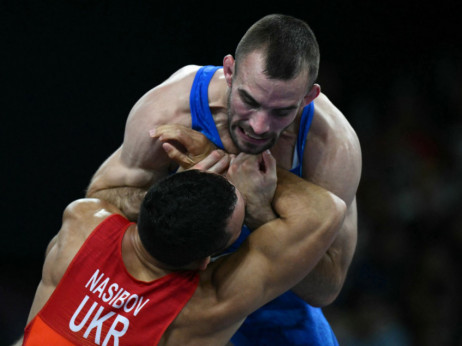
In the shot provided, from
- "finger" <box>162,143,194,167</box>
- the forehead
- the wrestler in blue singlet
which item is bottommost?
the wrestler in blue singlet

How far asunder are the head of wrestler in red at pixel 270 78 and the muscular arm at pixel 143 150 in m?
0.29

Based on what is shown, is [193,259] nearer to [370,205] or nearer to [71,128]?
[71,128]

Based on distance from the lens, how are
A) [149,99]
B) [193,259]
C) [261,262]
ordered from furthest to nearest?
[149,99] < [261,262] < [193,259]

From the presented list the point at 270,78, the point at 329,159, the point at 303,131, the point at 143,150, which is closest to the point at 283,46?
the point at 270,78

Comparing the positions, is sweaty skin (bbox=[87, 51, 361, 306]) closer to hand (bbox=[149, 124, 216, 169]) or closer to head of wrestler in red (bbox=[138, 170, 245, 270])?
hand (bbox=[149, 124, 216, 169])

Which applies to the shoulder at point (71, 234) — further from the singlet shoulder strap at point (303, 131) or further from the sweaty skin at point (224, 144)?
the singlet shoulder strap at point (303, 131)

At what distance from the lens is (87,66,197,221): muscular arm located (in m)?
2.88

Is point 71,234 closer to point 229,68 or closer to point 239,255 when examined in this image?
point 239,255

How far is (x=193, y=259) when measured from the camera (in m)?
2.46

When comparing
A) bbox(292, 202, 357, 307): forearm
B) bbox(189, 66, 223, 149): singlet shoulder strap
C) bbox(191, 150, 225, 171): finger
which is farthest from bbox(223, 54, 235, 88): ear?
bbox(292, 202, 357, 307): forearm

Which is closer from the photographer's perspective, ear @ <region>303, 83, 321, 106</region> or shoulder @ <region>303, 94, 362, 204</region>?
ear @ <region>303, 83, 321, 106</region>

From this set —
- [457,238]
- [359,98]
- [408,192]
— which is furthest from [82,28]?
[457,238]

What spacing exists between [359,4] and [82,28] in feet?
6.40

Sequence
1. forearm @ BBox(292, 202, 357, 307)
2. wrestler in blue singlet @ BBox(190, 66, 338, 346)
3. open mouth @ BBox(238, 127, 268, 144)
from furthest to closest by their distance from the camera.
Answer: wrestler in blue singlet @ BBox(190, 66, 338, 346), forearm @ BBox(292, 202, 357, 307), open mouth @ BBox(238, 127, 268, 144)
